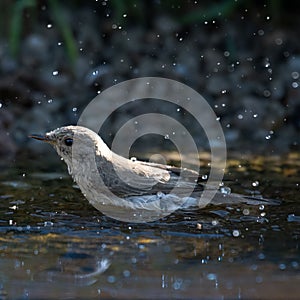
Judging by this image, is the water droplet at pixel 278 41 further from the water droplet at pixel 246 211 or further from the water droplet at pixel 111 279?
the water droplet at pixel 111 279

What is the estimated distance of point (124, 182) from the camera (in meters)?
7.29

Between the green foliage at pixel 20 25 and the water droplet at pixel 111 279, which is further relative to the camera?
the green foliage at pixel 20 25

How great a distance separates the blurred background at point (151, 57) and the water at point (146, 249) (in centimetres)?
286

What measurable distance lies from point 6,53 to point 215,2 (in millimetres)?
2828

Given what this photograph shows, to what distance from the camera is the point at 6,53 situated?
36.8 feet

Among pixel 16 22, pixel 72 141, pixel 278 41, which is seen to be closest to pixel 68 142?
pixel 72 141

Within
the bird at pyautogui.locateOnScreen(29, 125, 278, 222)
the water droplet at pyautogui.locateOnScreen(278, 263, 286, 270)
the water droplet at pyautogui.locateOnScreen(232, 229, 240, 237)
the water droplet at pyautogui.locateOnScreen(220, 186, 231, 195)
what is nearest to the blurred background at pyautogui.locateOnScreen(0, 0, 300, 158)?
the bird at pyautogui.locateOnScreen(29, 125, 278, 222)

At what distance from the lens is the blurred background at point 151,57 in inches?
410

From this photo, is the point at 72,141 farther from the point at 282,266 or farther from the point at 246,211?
the point at 282,266

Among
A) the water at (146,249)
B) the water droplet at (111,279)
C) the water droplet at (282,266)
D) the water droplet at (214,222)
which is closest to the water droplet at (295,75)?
the water at (146,249)

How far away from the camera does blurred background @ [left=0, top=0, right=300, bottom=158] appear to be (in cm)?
1042

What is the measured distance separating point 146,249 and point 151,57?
239 inches

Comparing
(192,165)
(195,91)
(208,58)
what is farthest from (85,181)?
(208,58)

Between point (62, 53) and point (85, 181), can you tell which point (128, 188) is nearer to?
point (85, 181)
